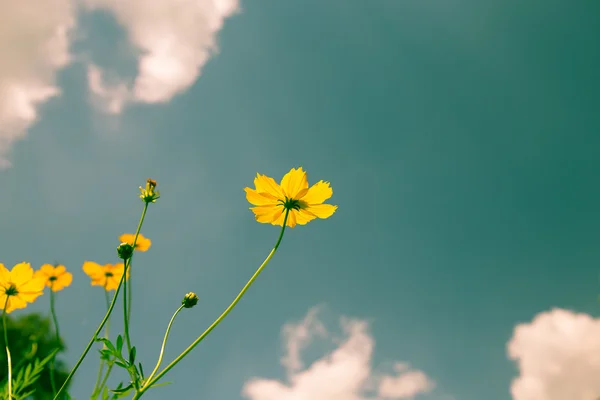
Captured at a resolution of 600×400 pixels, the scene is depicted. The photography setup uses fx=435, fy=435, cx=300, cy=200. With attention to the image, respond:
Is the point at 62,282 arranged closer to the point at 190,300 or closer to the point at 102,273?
the point at 102,273

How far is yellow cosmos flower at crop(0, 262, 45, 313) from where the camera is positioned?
73.4 inches

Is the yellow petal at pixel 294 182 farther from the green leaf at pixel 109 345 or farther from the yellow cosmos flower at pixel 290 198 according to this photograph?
the green leaf at pixel 109 345

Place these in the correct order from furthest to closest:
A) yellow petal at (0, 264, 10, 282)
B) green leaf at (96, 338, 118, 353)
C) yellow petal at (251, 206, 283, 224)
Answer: yellow petal at (0, 264, 10, 282)
yellow petal at (251, 206, 283, 224)
green leaf at (96, 338, 118, 353)

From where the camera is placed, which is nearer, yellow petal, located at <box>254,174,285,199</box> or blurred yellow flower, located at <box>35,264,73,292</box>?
yellow petal, located at <box>254,174,285,199</box>

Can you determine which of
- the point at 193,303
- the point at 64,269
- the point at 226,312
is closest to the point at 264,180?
the point at 193,303

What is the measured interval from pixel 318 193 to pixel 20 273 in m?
1.34

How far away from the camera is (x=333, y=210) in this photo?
162 centimetres

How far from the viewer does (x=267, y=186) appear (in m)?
1.64

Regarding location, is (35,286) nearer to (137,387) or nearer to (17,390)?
(17,390)

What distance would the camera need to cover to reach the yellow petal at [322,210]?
1.63 m

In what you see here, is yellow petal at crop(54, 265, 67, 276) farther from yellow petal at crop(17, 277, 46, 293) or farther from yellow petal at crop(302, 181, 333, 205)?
yellow petal at crop(302, 181, 333, 205)

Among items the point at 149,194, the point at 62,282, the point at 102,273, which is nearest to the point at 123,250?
the point at 149,194

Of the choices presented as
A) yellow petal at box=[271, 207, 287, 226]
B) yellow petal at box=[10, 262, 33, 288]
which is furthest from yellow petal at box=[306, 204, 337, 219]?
yellow petal at box=[10, 262, 33, 288]

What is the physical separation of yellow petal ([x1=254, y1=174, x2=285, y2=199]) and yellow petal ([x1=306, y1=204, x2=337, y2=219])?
0.40 ft
